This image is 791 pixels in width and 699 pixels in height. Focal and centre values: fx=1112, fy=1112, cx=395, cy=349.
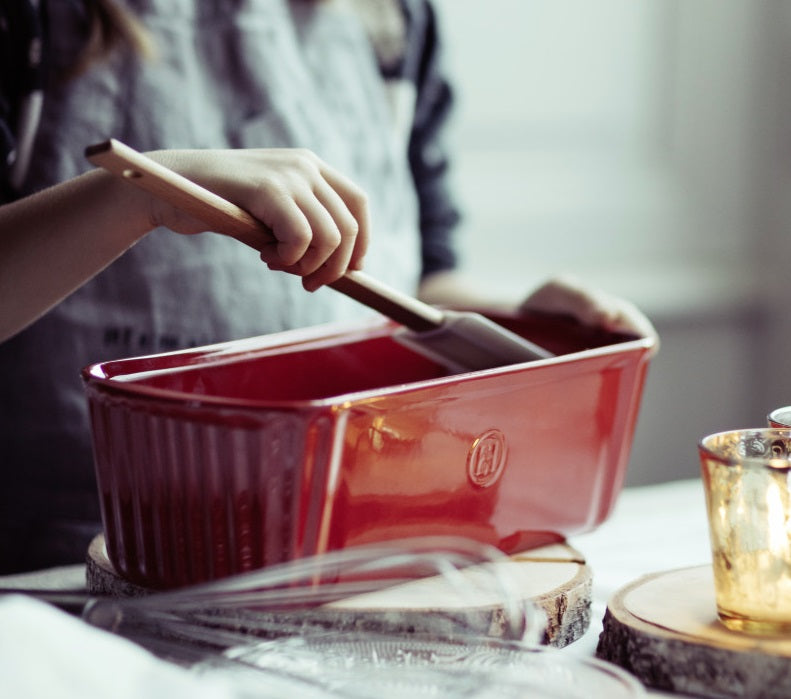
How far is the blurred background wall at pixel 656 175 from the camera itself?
1402mm

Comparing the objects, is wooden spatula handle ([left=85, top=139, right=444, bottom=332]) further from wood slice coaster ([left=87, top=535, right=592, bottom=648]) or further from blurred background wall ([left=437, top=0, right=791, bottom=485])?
blurred background wall ([left=437, top=0, right=791, bottom=485])

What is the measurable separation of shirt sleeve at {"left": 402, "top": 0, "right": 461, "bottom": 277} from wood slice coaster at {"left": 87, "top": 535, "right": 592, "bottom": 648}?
455 mm

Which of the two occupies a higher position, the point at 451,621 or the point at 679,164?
the point at 679,164

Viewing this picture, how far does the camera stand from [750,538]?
16.0 inches

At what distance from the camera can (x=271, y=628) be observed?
0.42 m

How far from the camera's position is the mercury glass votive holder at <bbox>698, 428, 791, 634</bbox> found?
397mm

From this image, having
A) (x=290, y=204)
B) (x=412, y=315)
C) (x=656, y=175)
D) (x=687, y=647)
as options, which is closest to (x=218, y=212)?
(x=290, y=204)

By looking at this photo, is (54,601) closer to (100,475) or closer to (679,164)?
(100,475)

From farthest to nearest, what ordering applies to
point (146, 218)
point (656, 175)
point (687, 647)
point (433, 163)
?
point (656, 175), point (433, 163), point (146, 218), point (687, 647)

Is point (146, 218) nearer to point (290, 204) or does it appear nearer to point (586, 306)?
point (290, 204)

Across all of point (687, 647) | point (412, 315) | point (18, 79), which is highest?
point (18, 79)

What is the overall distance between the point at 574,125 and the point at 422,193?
0.56 m

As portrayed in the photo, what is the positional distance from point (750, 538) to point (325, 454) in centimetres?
16

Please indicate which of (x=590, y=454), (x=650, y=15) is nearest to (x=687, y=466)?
(x=650, y=15)
